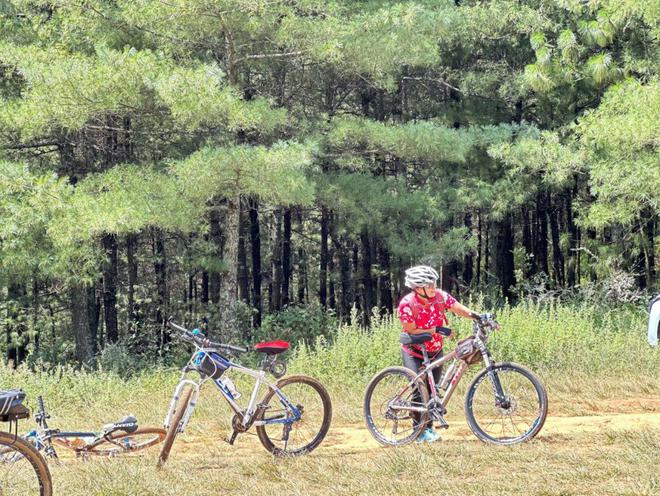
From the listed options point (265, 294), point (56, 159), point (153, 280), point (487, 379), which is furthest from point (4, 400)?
point (265, 294)

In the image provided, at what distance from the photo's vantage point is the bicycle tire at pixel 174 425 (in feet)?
21.1

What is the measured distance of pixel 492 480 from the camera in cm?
552

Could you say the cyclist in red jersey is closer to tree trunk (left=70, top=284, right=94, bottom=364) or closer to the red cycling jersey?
the red cycling jersey

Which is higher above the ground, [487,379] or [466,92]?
[466,92]

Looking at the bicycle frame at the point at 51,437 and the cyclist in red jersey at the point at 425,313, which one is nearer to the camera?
the bicycle frame at the point at 51,437

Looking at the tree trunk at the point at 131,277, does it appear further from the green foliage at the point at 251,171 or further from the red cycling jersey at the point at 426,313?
the red cycling jersey at the point at 426,313

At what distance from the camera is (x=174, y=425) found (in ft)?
21.3

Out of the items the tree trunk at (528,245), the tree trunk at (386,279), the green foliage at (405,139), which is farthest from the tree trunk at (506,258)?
the green foliage at (405,139)

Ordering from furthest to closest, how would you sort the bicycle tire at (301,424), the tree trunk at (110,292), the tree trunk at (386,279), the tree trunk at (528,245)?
the tree trunk at (528,245) → the tree trunk at (386,279) → the tree trunk at (110,292) → the bicycle tire at (301,424)

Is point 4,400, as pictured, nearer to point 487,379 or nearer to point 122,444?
point 122,444

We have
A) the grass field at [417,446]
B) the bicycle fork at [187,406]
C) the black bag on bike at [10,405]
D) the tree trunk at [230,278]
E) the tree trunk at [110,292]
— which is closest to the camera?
the black bag on bike at [10,405]

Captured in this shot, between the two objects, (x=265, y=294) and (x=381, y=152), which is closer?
(x=381, y=152)

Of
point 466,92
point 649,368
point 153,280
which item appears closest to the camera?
point 649,368

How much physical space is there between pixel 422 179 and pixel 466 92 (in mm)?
2890
